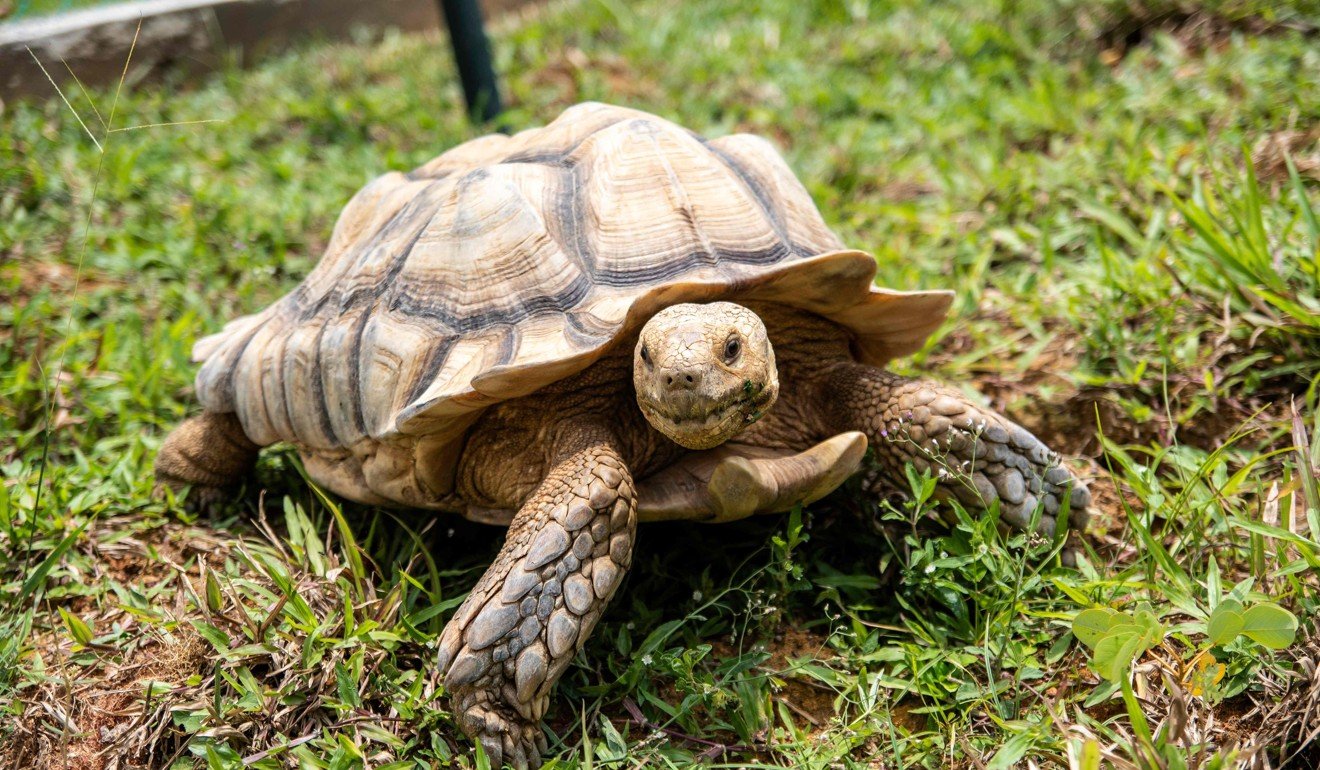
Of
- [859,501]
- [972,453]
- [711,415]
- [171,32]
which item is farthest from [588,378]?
[171,32]

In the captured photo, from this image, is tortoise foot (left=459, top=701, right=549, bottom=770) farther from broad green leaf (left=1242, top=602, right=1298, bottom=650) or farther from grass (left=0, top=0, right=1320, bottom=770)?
broad green leaf (left=1242, top=602, right=1298, bottom=650)

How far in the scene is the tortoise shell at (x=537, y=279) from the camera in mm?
2195

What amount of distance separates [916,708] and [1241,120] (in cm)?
298

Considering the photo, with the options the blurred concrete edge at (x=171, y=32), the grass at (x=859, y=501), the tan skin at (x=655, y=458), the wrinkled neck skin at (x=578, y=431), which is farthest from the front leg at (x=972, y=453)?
the blurred concrete edge at (x=171, y=32)

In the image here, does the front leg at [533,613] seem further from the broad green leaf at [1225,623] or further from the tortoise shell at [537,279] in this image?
the broad green leaf at [1225,623]

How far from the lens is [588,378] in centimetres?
236

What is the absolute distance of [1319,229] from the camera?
2828mm

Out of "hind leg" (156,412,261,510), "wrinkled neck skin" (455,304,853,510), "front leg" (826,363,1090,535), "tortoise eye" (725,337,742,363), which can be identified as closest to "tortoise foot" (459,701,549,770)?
"wrinkled neck skin" (455,304,853,510)

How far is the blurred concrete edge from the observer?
5.01 m

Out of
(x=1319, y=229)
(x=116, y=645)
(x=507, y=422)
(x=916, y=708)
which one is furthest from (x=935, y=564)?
(x=116, y=645)

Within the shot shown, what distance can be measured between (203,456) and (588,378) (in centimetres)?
129

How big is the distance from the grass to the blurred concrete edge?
0.36 meters

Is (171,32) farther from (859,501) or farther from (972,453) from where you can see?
(972,453)

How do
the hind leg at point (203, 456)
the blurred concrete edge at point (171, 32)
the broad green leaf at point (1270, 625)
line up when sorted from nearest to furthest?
the broad green leaf at point (1270, 625), the hind leg at point (203, 456), the blurred concrete edge at point (171, 32)
